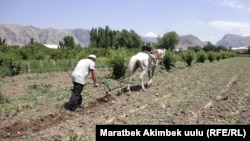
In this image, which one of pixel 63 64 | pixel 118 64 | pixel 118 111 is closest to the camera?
pixel 118 111

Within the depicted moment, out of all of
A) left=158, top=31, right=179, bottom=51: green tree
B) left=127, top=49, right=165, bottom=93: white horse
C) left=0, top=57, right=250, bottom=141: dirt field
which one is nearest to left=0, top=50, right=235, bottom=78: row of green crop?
left=127, top=49, right=165, bottom=93: white horse

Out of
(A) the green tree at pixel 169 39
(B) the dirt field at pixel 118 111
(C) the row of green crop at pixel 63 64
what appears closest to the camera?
(B) the dirt field at pixel 118 111

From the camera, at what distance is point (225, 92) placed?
43.6 feet

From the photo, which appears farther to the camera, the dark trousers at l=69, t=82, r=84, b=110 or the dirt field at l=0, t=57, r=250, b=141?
the dark trousers at l=69, t=82, r=84, b=110

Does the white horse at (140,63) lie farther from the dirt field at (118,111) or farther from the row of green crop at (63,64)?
the row of green crop at (63,64)

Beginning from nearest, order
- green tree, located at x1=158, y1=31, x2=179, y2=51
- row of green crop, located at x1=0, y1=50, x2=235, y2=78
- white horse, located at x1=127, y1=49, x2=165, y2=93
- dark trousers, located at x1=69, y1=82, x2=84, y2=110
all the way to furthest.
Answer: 1. dark trousers, located at x1=69, y1=82, x2=84, y2=110
2. white horse, located at x1=127, y1=49, x2=165, y2=93
3. row of green crop, located at x1=0, y1=50, x2=235, y2=78
4. green tree, located at x1=158, y1=31, x2=179, y2=51

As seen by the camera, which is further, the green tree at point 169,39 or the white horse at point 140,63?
the green tree at point 169,39

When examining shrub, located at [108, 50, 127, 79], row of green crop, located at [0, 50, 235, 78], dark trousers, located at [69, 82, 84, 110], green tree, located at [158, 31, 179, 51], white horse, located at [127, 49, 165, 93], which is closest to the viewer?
dark trousers, located at [69, 82, 84, 110]

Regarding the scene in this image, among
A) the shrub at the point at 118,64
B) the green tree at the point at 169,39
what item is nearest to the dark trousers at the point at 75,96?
the shrub at the point at 118,64

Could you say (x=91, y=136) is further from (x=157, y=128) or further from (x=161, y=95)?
(x=161, y=95)

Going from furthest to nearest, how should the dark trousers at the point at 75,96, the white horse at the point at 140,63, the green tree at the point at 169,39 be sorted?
the green tree at the point at 169,39
the white horse at the point at 140,63
the dark trousers at the point at 75,96

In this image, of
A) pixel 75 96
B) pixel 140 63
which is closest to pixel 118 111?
pixel 75 96

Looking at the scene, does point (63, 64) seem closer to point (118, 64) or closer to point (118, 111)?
point (118, 64)

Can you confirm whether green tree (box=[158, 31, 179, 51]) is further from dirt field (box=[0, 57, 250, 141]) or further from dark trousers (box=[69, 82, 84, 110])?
dark trousers (box=[69, 82, 84, 110])
